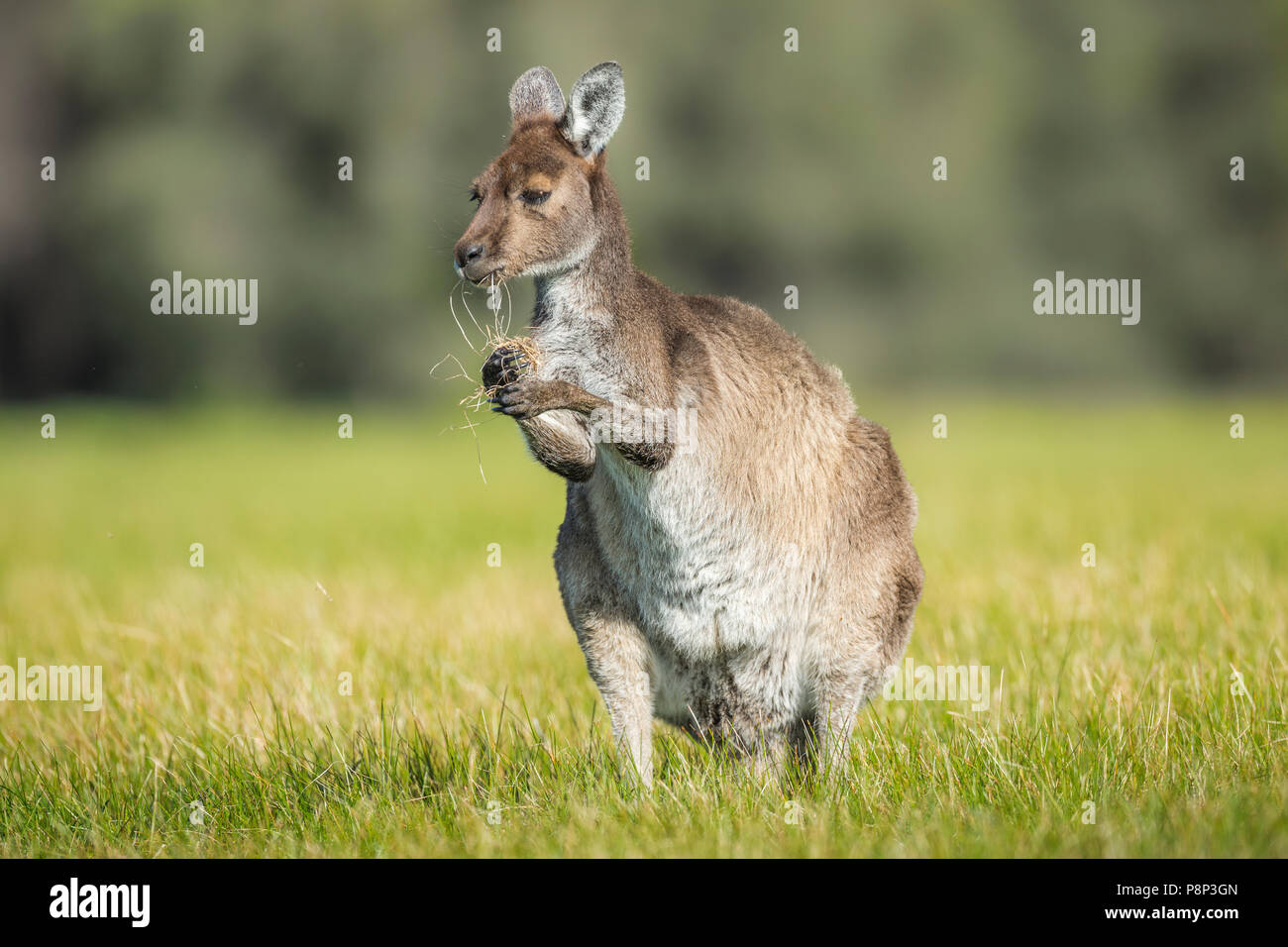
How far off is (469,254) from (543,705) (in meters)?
2.03

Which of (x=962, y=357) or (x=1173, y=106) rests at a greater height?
(x=1173, y=106)

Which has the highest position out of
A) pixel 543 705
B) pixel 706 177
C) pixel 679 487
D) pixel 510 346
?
pixel 706 177

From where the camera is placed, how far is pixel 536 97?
14.1ft

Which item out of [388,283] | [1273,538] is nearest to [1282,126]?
[388,283]

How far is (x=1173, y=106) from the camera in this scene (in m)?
25.4

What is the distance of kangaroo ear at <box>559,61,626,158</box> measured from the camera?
4.05 meters

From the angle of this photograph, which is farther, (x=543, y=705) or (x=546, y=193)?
(x=543, y=705)

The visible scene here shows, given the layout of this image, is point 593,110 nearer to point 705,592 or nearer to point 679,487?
point 679,487

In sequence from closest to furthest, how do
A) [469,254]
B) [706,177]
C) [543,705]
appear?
[469,254] → [543,705] → [706,177]

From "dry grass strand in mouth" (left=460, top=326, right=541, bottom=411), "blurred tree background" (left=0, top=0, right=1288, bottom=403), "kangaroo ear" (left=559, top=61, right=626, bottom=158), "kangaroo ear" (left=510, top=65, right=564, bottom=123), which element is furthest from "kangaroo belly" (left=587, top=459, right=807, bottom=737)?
"blurred tree background" (left=0, top=0, right=1288, bottom=403)

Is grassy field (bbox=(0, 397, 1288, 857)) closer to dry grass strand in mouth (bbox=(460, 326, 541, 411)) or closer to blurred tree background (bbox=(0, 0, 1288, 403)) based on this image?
dry grass strand in mouth (bbox=(460, 326, 541, 411))

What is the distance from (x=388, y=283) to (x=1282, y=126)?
55.1ft

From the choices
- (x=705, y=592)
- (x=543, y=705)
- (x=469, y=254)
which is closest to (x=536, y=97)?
(x=469, y=254)
